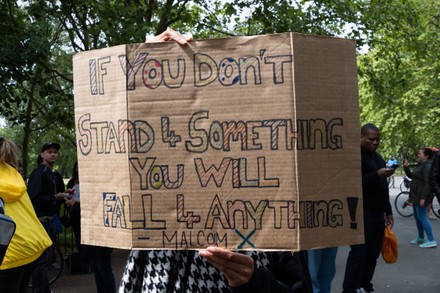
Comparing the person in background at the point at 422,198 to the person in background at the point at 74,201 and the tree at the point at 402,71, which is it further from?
the person in background at the point at 74,201

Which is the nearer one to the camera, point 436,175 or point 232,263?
point 232,263

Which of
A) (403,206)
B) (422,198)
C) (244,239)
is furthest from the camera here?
(403,206)

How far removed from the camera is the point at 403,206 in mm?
19188

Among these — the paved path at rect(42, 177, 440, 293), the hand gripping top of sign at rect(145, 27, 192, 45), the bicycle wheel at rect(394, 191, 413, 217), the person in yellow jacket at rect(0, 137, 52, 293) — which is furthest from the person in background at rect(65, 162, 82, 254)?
the bicycle wheel at rect(394, 191, 413, 217)

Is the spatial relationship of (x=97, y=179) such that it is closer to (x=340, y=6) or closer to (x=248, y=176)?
(x=248, y=176)

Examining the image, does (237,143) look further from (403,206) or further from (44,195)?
(403,206)

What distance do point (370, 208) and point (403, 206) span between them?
11626 millimetres

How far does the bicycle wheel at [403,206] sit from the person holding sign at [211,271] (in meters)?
17.1

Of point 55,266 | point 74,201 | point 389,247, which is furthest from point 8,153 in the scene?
point 55,266

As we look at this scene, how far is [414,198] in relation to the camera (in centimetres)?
1336

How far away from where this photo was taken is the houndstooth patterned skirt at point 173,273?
2342 mm

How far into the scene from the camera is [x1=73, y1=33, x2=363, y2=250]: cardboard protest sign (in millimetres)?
2180

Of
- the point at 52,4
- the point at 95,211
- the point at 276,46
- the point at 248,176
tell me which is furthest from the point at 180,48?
the point at 52,4

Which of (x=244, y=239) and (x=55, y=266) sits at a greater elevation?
(x=244, y=239)
